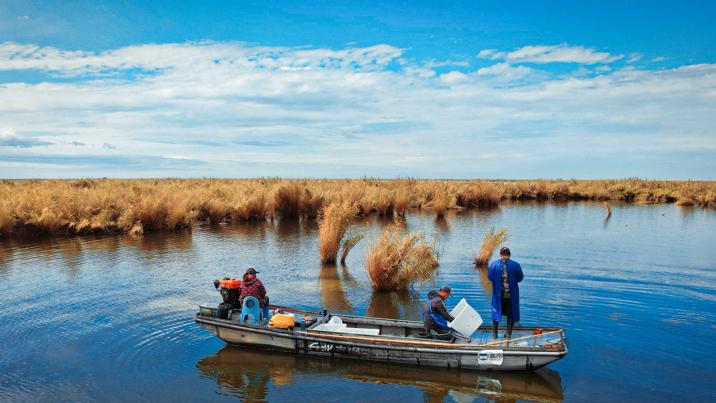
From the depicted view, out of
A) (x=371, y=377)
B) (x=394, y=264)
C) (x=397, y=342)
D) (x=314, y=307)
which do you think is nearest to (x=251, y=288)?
(x=314, y=307)

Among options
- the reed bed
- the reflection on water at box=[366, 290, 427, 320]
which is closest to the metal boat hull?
the reflection on water at box=[366, 290, 427, 320]

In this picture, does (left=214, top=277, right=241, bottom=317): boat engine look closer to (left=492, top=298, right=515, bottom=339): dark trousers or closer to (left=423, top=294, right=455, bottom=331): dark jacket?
(left=423, top=294, right=455, bottom=331): dark jacket

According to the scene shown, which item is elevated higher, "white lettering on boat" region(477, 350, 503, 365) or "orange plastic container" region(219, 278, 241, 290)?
"orange plastic container" region(219, 278, 241, 290)

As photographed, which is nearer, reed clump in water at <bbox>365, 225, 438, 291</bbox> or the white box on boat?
the white box on boat

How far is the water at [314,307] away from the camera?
9.36m

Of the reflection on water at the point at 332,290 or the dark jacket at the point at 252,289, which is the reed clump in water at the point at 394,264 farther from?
the dark jacket at the point at 252,289

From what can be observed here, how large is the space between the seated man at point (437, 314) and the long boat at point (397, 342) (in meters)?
0.29

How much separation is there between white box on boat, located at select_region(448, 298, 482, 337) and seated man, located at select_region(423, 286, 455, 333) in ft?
0.51

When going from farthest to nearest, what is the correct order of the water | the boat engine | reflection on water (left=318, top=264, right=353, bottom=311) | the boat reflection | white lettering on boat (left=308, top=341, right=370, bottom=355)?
reflection on water (left=318, top=264, right=353, bottom=311)
the boat engine
white lettering on boat (left=308, top=341, right=370, bottom=355)
the water
the boat reflection

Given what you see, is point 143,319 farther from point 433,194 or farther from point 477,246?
point 433,194

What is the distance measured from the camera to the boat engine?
38.1 feet

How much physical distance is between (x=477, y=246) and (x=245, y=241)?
10379 mm

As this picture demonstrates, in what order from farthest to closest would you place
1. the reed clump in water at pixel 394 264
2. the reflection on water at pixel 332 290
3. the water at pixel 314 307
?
the reed clump in water at pixel 394 264 → the reflection on water at pixel 332 290 → the water at pixel 314 307

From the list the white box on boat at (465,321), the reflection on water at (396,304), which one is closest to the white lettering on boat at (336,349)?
the white box on boat at (465,321)
